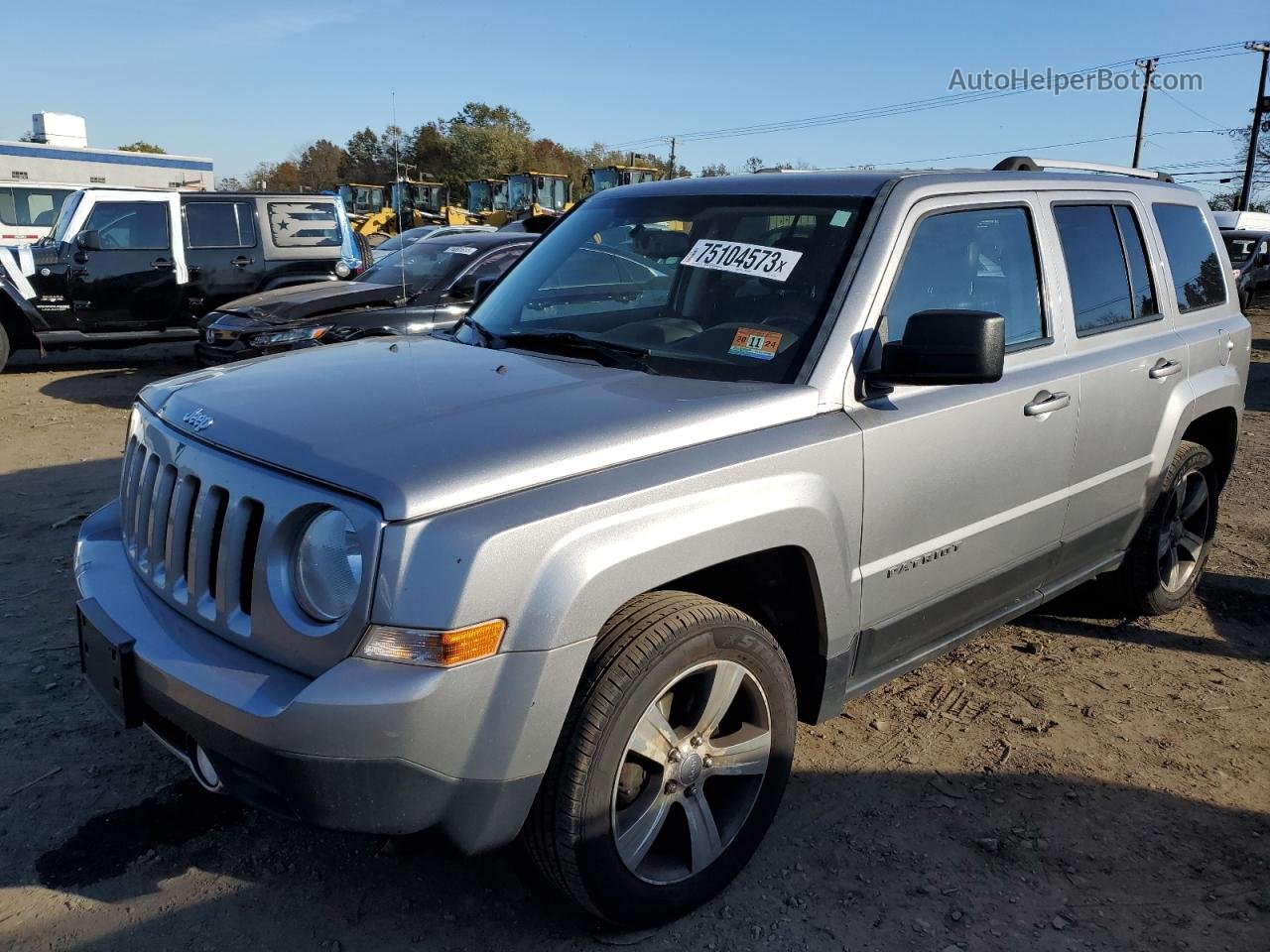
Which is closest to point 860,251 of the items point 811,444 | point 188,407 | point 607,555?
point 811,444

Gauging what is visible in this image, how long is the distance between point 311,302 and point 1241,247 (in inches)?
1021

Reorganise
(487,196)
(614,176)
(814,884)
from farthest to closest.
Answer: (487,196), (614,176), (814,884)

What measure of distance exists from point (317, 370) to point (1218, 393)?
3878 millimetres

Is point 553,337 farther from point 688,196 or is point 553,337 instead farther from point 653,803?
point 653,803

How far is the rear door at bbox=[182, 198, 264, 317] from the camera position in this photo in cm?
1166

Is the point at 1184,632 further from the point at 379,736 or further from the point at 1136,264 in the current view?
the point at 379,736

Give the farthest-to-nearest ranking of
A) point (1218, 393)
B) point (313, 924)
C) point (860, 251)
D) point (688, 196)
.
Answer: point (1218, 393) < point (688, 196) < point (860, 251) < point (313, 924)

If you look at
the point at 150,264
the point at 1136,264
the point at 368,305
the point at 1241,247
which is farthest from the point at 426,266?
the point at 1241,247

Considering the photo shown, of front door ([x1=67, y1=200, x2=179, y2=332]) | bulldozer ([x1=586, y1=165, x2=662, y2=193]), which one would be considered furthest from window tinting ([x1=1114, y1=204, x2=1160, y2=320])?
bulldozer ([x1=586, y1=165, x2=662, y2=193])

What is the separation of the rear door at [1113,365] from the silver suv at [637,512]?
21mm

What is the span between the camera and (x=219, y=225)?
38.5 feet

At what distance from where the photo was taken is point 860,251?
303 cm

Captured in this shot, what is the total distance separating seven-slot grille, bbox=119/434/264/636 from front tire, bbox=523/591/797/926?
823 mm

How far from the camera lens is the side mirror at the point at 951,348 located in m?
2.73
